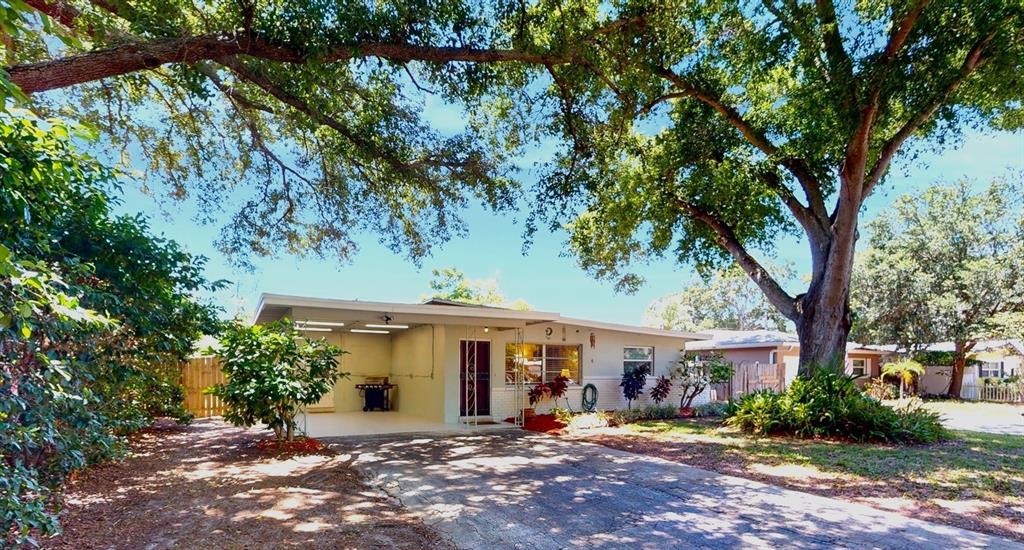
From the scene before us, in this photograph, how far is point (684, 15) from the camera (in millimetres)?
8352

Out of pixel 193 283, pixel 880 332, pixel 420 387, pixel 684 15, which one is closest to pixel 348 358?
pixel 420 387

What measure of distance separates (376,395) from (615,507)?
11.6m

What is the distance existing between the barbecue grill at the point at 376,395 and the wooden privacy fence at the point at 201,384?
373cm

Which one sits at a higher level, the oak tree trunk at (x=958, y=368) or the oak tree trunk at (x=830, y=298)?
the oak tree trunk at (x=830, y=298)

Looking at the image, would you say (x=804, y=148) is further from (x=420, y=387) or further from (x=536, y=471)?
(x=420, y=387)

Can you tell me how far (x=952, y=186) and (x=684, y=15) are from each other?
70.9 ft

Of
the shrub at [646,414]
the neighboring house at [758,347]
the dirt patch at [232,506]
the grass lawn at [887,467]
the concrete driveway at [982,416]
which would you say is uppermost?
the neighboring house at [758,347]

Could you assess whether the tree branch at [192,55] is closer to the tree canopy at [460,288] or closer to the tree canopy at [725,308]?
the tree canopy at [460,288]

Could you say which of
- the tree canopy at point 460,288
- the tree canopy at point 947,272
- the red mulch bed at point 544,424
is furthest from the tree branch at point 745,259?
the tree canopy at point 460,288

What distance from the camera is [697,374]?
15555 millimetres

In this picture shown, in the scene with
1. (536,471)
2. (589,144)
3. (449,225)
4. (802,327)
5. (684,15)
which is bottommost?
(536,471)

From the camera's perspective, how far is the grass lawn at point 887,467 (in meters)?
5.76

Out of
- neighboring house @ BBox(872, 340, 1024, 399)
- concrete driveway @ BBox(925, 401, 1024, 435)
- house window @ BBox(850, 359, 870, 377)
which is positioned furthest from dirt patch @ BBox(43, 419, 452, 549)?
house window @ BBox(850, 359, 870, 377)

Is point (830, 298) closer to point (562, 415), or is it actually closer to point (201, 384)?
point (562, 415)
